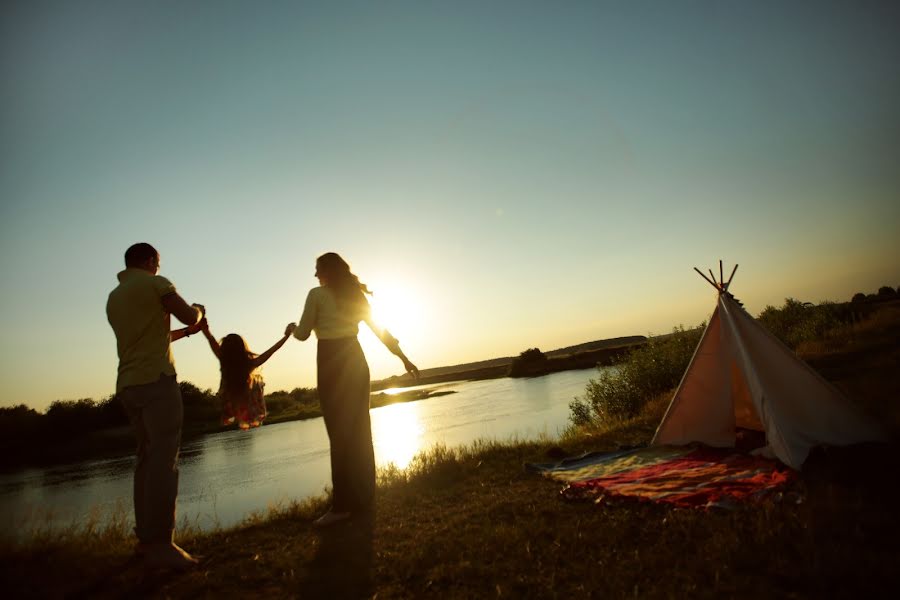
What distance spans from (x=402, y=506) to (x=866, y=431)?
5.29m

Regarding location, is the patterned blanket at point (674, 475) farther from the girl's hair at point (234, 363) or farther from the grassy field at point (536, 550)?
the girl's hair at point (234, 363)

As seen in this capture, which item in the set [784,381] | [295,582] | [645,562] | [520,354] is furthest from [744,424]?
[520,354]

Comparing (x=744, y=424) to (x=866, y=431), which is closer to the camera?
(x=866, y=431)

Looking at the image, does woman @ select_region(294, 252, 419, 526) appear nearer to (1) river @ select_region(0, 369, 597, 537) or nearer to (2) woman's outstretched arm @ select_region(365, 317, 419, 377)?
(2) woman's outstretched arm @ select_region(365, 317, 419, 377)

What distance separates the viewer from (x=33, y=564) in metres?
4.09

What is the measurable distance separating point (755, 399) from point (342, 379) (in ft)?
15.6

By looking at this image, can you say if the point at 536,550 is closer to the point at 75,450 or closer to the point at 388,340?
the point at 388,340

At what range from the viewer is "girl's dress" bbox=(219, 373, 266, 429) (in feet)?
15.2

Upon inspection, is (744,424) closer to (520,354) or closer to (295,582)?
(295,582)

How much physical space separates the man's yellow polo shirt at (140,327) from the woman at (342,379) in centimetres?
126

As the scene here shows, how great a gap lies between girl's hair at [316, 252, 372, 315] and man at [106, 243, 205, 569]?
1.45 m

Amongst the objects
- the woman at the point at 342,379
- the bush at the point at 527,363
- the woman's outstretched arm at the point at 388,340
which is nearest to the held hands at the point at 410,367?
the woman's outstretched arm at the point at 388,340

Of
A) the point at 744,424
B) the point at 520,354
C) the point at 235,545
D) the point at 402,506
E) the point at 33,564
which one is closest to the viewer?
the point at 33,564

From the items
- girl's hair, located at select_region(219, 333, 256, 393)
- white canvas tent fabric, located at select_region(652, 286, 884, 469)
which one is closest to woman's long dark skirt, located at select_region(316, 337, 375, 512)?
girl's hair, located at select_region(219, 333, 256, 393)
